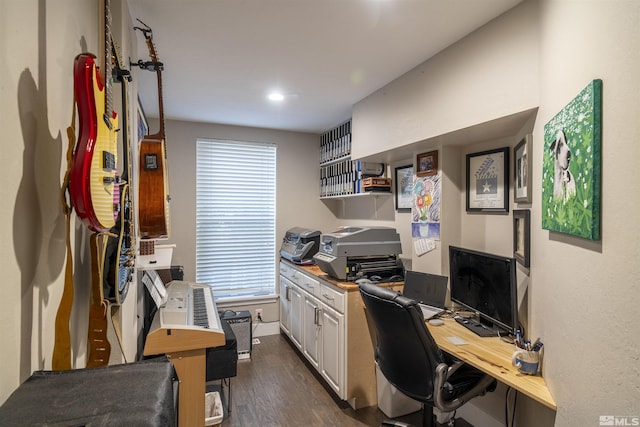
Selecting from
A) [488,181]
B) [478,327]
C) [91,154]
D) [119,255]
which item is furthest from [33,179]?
[488,181]

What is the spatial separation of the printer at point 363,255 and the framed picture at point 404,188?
1.02ft

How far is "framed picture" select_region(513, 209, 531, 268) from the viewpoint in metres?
1.72

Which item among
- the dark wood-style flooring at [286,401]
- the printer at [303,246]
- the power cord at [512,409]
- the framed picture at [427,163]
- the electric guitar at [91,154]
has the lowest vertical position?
the dark wood-style flooring at [286,401]

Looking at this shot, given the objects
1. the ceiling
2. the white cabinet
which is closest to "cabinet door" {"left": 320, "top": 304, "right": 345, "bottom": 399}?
the white cabinet

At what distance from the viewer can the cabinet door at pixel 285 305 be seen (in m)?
3.68

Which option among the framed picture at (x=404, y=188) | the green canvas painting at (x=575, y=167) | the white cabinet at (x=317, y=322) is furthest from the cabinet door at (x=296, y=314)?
the green canvas painting at (x=575, y=167)

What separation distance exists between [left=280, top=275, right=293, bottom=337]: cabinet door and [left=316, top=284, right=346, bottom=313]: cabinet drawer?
0.85 metres

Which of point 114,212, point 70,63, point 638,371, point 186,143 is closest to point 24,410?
point 114,212

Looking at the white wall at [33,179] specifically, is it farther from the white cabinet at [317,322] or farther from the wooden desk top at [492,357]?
the white cabinet at [317,322]

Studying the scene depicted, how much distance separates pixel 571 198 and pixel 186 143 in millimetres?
3673

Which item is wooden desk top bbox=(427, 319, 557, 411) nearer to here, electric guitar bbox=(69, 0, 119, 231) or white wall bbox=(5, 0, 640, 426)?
white wall bbox=(5, 0, 640, 426)

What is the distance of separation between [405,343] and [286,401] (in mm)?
1370

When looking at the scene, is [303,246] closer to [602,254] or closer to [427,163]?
[427,163]

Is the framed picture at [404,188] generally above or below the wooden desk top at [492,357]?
above
